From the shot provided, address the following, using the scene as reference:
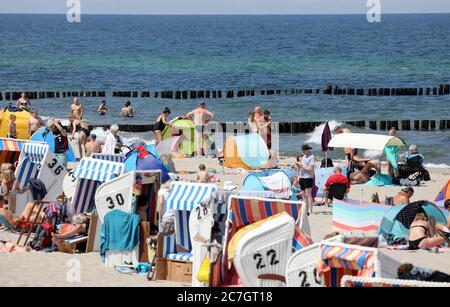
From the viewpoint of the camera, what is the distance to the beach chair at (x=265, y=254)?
10.1 m

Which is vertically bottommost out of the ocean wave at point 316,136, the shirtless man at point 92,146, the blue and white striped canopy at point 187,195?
the ocean wave at point 316,136

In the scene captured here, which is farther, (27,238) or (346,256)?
(27,238)

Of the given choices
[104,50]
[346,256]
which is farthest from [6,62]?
[346,256]

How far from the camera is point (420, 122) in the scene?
33.0m

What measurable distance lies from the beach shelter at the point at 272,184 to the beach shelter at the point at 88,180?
2457 mm

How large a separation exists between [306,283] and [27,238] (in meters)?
4.98

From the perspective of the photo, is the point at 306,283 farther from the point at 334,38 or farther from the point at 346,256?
the point at 334,38

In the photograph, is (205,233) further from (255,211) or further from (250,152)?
(250,152)

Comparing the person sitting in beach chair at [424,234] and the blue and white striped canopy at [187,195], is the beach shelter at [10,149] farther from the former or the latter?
the person sitting in beach chair at [424,234]

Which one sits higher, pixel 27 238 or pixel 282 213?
pixel 282 213

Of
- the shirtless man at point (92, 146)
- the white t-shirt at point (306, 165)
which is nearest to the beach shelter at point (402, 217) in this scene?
the white t-shirt at point (306, 165)

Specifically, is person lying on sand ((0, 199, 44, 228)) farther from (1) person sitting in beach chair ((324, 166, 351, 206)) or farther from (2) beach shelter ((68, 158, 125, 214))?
(1) person sitting in beach chair ((324, 166, 351, 206))

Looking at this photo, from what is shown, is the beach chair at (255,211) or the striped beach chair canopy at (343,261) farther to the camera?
the beach chair at (255,211)
